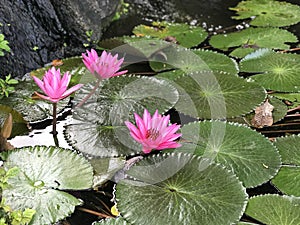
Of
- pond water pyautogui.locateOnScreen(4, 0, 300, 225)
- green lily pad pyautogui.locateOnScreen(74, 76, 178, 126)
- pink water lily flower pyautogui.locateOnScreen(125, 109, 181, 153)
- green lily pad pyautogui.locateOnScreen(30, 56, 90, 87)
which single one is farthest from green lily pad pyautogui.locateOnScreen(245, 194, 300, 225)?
pond water pyautogui.locateOnScreen(4, 0, 300, 225)

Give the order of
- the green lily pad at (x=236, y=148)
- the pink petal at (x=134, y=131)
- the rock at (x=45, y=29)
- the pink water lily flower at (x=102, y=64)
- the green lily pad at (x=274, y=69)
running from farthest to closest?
1. the rock at (x=45, y=29)
2. the green lily pad at (x=274, y=69)
3. the pink water lily flower at (x=102, y=64)
4. the green lily pad at (x=236, y=148)
5. the pink petal at (x=134, y=131)

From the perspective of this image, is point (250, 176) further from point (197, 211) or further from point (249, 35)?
point (249, 35)

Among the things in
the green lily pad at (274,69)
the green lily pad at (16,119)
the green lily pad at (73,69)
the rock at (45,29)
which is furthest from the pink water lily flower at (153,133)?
the rock at (45,29)

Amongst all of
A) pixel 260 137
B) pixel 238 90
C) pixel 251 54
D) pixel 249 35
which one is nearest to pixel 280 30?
pixel 249 35

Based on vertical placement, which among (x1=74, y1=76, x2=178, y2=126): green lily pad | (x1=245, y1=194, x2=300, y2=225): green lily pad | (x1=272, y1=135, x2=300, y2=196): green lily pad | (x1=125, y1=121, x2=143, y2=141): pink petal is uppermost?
(x1=125, y1=121, x2=143, y2=141): pink petal

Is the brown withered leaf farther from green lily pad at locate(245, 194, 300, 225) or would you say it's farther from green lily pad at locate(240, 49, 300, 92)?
green lily pad at locate(245, 194, 300, 225)

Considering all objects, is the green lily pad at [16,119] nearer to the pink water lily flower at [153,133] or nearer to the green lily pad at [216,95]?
the pink water lily flower at [153,133]

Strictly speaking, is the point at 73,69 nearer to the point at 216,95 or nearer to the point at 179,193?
the point at 216,95

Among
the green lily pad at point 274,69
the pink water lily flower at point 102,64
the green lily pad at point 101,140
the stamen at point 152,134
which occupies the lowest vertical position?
the green lily pad at point 274,69
